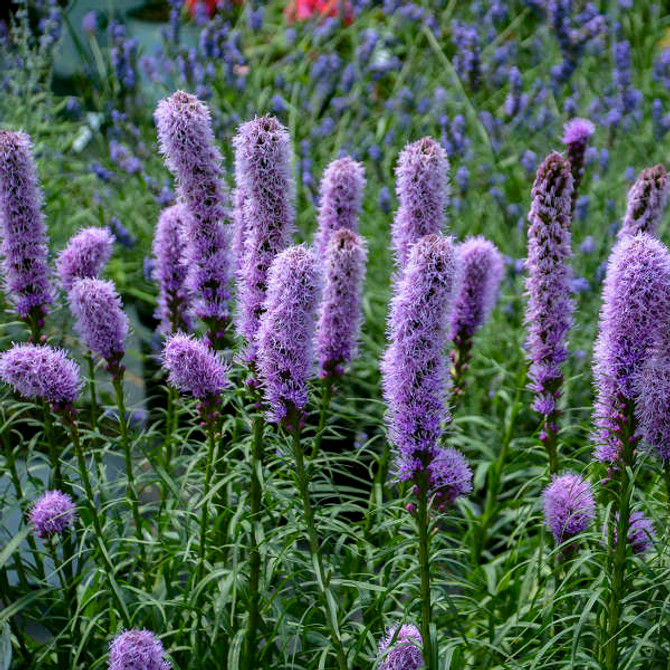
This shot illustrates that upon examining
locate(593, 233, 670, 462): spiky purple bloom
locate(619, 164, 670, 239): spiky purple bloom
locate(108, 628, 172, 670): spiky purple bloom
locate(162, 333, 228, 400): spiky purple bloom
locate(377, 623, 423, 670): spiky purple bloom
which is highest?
locate(619, 164, 670, 239): spiky purple bloom

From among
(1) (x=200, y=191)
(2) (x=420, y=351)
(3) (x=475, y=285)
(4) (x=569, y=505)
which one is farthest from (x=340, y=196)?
(4) (x=569, y=505)

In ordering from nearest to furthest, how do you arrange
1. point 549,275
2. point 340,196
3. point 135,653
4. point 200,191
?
point 135,653 → point 200,191 → point 549,275 → point 340,196

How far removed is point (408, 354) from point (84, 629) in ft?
4.88

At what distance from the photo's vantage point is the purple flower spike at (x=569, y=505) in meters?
2.68

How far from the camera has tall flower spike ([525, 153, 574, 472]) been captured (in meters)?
2.71

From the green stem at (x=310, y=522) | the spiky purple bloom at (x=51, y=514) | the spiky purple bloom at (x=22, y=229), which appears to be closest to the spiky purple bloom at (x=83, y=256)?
the spiky purple bloom at (x=22, y=229)

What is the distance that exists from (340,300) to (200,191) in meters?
0.49

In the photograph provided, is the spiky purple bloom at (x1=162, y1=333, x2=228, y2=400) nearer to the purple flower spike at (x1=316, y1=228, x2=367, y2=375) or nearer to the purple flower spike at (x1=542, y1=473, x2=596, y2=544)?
the purple flower spike at (x1=316, y1=228, x2=367, y2=375)

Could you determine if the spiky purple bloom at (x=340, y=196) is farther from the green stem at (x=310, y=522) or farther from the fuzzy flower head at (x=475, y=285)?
the green stem at (x=310, y=522)

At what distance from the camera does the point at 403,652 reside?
7.46 feet

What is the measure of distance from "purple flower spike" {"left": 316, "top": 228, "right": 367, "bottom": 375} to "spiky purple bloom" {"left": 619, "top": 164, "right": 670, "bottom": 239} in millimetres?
795

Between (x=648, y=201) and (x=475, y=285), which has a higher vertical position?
(x=648, y=201)

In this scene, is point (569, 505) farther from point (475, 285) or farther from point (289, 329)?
point (289, 329)

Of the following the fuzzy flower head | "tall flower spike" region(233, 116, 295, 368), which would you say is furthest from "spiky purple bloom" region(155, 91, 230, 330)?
the fuzzy flower head
